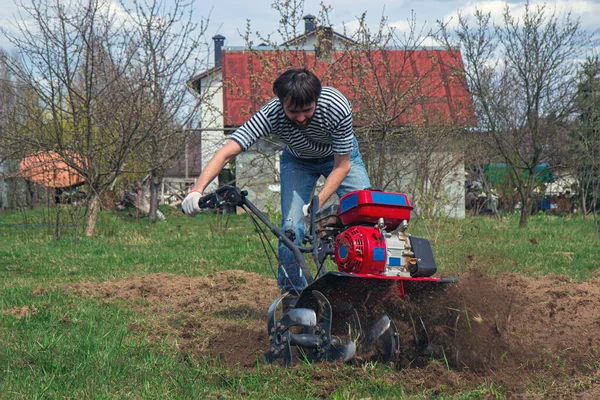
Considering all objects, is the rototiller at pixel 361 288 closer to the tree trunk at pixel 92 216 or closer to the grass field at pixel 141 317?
the grass field at pixel 141 317

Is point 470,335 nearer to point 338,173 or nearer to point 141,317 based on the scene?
point 338,173

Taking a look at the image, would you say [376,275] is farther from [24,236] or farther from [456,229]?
[24,236]

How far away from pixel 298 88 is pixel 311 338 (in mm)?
1363

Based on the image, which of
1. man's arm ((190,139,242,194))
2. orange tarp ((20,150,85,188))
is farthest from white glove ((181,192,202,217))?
orange tarp ((20,150,85,188))

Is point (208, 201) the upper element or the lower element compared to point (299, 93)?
lower

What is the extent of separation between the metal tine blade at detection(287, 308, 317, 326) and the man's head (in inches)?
44.6

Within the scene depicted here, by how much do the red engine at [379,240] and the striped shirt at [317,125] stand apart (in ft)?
2.34

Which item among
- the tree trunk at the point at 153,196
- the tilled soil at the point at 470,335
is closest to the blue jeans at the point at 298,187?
the tilled soil at the point at 470,335

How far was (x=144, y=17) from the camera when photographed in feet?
39.5

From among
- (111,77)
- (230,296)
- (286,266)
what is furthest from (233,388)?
(111,77)

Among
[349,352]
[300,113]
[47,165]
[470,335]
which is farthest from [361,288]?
[47,165]

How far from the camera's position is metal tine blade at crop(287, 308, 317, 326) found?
3574 mm

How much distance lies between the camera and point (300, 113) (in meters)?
4.05

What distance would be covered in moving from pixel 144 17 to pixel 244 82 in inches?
342
